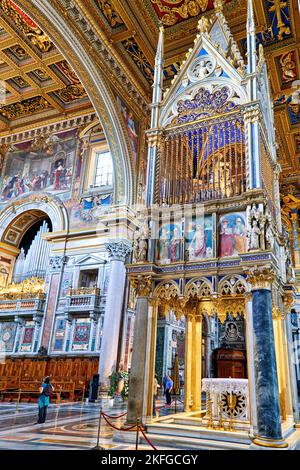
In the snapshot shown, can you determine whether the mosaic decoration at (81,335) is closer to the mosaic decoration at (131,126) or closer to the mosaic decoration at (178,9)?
the mosaic decoration at (131,126)

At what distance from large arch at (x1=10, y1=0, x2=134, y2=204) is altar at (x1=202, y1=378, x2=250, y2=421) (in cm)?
1003

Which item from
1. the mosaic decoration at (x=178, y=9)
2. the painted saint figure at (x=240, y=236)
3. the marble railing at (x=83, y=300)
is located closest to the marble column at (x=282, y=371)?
the painted saint figure at (x=240, y=236)

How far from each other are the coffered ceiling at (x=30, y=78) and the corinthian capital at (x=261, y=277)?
13578 millimetres

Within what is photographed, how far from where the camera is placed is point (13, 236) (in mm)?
21344

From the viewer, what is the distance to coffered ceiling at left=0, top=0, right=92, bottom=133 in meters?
15.7

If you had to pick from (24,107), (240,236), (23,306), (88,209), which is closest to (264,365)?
(240,236)

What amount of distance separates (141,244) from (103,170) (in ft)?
37.5

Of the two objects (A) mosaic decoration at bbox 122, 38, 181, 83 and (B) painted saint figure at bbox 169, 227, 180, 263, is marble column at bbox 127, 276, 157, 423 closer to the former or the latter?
(B) painted saint figure at bbox 169, 227, 180, 263

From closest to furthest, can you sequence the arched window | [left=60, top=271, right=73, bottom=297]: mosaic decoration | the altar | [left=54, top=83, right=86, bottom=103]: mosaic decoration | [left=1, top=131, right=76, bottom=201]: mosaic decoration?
1. the altar
2. [left=60, top=271, right=73, bottom=297]: mosaic decoration
3. [left=54, top=83, right=86, bottom=103]: mosaic decoration
4. the arched window
5. [left=1, top=131, right=76, bottom=201]: mosaic decoration

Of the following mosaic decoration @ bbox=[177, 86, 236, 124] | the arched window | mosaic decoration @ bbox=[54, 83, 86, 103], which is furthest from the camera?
the arched window

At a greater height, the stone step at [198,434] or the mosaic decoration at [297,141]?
the mosaic decoration at [297,141]

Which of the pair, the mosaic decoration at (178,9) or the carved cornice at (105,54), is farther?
the mosaic decoration at (178,9)

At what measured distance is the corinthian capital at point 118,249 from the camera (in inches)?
645

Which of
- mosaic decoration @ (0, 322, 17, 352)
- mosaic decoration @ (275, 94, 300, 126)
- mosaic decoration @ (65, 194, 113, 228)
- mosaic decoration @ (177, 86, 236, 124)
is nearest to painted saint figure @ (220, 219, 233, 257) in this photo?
mosaic decoration @ (177, 86, 236, 124)
